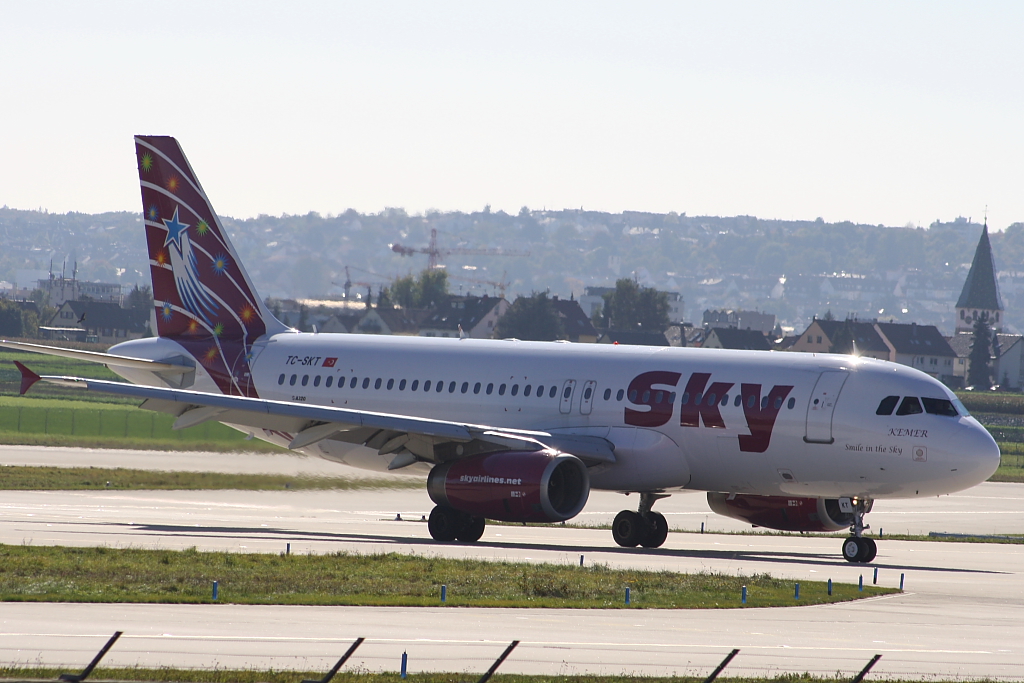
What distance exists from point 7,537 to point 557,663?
17229mm

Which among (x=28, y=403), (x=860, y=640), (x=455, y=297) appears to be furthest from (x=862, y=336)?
(x=860, y=640)

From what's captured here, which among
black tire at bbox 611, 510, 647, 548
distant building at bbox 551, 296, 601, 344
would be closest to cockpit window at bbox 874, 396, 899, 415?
black tire at bbox 611, 510, 647, 548

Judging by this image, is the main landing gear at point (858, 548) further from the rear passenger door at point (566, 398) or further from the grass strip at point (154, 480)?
the grass strip at point (154, 480)

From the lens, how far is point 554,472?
33.6 metres

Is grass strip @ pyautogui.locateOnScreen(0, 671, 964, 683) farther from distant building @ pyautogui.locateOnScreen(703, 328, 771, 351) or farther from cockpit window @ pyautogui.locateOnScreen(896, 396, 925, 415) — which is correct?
distant building @ pyautogui.locateOnScreen(703, 328, 771, 351)

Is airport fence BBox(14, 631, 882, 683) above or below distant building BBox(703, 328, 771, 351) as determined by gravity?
above

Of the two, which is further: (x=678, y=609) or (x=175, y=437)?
(x=175, y=437)

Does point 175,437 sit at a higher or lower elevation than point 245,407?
lower

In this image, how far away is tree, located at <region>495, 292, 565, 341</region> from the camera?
6668 inches

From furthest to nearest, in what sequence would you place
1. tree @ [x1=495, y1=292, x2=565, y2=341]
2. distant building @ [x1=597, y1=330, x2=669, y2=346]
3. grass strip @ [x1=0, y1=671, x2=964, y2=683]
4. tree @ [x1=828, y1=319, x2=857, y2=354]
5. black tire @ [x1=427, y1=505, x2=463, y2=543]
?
tree @ [x1=828, y1=319, x2=857, y2=354] < distant building @ [x1=597, y1=330, x2=669, y2=346] < tree @ [x1=495, y1=292, x2=565, y2=341] < black tire @ [x1=427, y1=505, x2=463, y2=543] < grass strip @ [x1=0, y1=671, x2=964, y2=683]

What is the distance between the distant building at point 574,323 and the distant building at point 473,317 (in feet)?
23.3

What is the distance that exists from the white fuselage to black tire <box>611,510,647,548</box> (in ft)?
4.14

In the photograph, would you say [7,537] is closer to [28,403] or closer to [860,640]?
[860,640]

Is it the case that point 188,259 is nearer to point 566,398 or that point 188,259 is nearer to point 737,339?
point 566,398
